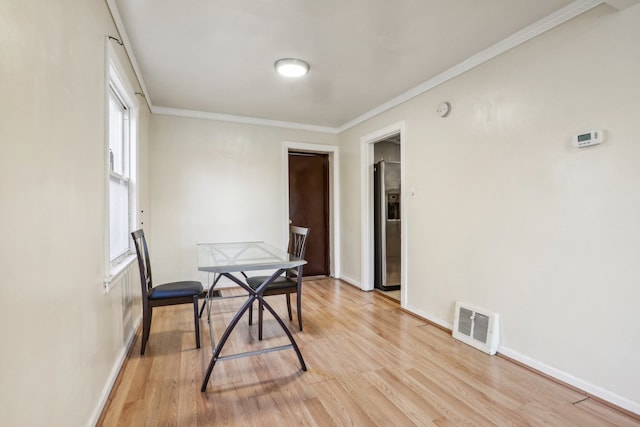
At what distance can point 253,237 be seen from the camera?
458cm

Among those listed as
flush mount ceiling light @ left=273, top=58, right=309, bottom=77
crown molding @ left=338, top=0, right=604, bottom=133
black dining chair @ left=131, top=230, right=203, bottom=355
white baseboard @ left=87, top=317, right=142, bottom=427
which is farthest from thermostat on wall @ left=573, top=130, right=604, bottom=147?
white baseboard @ left=87, top=317, right=142, bottom=427

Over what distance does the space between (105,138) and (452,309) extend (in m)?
3.16

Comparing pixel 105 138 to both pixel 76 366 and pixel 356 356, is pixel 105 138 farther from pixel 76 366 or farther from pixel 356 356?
pixel 356 356

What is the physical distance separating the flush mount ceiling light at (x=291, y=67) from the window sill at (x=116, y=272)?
215 cm

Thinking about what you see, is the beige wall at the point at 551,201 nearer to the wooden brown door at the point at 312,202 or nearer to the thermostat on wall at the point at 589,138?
the thermostat on wall at the point at 589,138

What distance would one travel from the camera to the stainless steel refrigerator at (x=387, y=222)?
4.38 m

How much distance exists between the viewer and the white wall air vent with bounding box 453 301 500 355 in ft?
8.23

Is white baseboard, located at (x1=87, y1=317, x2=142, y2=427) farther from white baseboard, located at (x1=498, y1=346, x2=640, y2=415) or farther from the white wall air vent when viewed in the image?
white baseboard, located at (x1=498, y1=346, x2=640, y2=415)

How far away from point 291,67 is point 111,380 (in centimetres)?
278

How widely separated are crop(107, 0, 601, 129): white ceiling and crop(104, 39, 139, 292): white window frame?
324mm

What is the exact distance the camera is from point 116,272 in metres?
2.11

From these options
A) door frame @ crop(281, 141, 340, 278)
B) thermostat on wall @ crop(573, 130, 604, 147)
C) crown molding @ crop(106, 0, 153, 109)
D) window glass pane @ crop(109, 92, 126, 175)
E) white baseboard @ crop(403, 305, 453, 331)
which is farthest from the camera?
door frame @ crop(281, 141, 340, 278)

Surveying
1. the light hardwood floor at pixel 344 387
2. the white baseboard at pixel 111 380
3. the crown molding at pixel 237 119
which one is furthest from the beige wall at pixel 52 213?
the crown molding at pixel 237 119

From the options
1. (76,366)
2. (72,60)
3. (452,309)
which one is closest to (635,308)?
(452,309)
